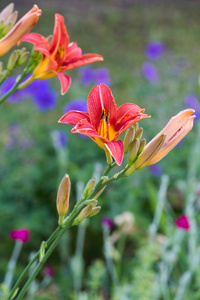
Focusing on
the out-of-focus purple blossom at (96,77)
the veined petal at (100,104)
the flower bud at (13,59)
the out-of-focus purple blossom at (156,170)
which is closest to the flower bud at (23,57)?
the flower bud at (13,59)

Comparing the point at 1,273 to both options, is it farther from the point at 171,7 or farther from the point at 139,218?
the point at 171,7

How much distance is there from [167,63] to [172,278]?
221cm

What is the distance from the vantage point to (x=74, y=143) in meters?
2.61

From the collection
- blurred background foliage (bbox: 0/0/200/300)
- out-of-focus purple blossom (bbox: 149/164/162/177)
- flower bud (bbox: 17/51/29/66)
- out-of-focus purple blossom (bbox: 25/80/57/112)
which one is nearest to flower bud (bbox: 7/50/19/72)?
flower bud (bbox: 17/51/29/66)

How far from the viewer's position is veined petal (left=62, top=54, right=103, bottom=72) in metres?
0.71

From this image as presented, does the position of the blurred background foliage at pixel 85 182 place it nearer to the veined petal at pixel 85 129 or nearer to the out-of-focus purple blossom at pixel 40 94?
the out-of-focus purple blossom at pixel 40 94

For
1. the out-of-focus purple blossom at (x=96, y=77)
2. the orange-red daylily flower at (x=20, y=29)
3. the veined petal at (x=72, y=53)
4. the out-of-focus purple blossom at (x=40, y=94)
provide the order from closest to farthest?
the orange-red daylily flower at (x=20, y=29)
the veined petal at (x=72, y=53)
the out-of-focus purple blossom at (x=40, y=94)
the out-of-focus purple blossom at (x=96, y=77)

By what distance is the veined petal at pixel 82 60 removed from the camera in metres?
0.71

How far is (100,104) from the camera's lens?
580 mm

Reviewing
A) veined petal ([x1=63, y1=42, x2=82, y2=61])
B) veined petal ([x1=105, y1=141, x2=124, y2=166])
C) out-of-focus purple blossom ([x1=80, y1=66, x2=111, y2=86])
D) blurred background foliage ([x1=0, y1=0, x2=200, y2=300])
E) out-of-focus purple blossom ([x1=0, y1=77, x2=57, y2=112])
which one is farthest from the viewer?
out-of-focus purple blossom ([x1=80, y1=66, x2=111, y2=86])

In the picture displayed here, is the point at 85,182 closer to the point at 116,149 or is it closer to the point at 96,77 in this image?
the point at 96,77

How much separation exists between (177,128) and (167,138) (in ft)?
0.07

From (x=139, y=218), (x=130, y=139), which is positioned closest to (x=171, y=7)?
(x=139, y=218)

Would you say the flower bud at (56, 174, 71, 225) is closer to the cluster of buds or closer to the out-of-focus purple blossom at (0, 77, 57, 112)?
the cluster of buds
